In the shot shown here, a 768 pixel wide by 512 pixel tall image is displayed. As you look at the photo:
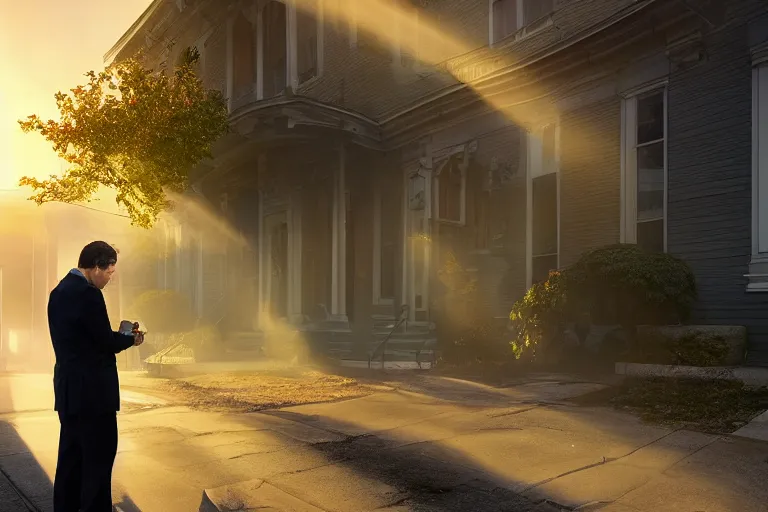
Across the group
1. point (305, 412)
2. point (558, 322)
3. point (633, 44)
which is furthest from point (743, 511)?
point (633, 44)

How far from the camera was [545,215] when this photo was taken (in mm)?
11914

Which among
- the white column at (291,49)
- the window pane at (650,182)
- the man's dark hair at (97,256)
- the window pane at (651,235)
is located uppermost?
the white column at (291,49)

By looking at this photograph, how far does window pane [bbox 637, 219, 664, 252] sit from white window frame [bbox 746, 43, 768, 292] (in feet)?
4.76

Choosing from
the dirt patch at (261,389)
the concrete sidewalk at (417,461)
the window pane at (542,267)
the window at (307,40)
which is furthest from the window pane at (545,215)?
the window at (307,40)

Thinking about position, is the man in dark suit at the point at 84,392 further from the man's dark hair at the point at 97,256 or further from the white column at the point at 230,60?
the white column at the point at 230,60

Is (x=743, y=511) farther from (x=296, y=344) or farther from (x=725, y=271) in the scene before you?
(x=296, y=344)

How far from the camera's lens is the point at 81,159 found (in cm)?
1152

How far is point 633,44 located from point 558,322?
452 centimetres

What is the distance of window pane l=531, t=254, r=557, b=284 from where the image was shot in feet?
38.5

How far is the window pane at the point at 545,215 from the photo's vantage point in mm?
11766

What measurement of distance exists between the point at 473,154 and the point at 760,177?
567cm

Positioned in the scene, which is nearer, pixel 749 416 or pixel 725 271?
pixel 749 416

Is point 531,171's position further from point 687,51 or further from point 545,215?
point 687,51

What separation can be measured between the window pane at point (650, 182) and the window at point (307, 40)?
9.96 meters
